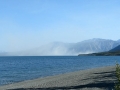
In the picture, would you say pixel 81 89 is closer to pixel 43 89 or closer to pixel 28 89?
pixel 43 89

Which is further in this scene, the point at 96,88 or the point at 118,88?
the point at 96,88

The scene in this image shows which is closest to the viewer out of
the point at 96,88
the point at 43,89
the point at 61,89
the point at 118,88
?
the point at 118,88

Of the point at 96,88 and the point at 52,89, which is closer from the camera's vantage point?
the point at 96,88

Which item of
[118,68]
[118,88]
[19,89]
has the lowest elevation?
[19,89]

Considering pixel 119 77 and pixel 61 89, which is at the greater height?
pixel 119 77

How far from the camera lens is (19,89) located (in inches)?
1259

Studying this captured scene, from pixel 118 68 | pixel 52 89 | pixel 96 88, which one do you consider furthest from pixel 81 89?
pixel 118 68

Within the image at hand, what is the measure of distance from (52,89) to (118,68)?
69.1 feet

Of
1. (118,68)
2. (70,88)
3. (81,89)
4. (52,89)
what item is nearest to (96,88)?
(81,89)

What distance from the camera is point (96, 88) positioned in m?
25.9

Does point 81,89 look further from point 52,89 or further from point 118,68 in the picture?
point 118,68

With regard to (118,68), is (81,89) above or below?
below

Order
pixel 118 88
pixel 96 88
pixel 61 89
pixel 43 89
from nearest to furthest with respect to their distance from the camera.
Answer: pixel 118 88
pixel 96 88
pixel 61 89
pixel 43 89

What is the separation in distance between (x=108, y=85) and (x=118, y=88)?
743 inches
